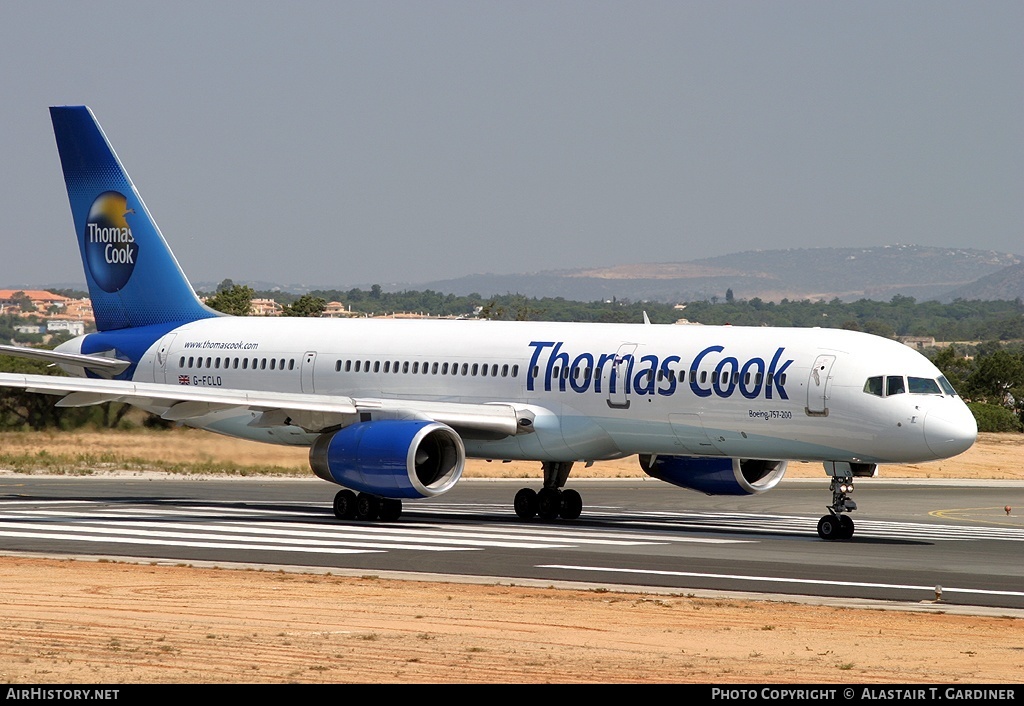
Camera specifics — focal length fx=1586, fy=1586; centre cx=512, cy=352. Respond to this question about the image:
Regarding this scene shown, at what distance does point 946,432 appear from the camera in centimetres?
2733

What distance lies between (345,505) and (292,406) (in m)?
2.34

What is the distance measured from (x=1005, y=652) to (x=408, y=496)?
A: 15679 mm

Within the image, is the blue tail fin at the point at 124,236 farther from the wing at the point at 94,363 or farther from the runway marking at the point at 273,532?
the runway marking at the point at 273,532

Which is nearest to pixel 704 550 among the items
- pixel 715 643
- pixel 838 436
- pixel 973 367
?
pixel 838 436

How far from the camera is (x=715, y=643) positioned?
1566 centimetres

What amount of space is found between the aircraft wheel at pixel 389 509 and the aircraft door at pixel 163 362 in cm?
852

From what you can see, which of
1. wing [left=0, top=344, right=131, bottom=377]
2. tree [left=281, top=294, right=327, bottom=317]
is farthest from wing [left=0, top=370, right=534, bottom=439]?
tree [left=281, top=294, right=327, bottom=317]

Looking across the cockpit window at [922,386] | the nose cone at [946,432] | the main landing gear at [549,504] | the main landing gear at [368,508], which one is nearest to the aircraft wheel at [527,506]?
the main landing gear at [549,504]

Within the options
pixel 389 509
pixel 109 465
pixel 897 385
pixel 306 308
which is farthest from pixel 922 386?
pixel 306 308

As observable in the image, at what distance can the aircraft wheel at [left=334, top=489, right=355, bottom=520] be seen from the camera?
3136cm

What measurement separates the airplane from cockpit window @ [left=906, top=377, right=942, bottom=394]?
27 mm

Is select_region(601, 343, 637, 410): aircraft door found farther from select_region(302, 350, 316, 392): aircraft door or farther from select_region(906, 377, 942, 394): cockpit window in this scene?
select_region(302, 350, 316, 392): aircraft door

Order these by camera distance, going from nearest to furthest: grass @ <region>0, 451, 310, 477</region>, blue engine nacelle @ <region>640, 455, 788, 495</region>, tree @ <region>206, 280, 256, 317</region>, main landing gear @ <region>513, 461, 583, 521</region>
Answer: blue engine nacelle @ <region>640, 455, 788, 495</region>, main landing gear @ <region>513, 461, 583, 521</region>, grass @ <region>0, 451, 310, 477</region>, tree @ <region>206, 280, 256, 317</region>

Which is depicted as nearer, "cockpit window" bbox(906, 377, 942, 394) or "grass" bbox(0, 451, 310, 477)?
"cockpit window" bbox(906, 377, 942, 394)
